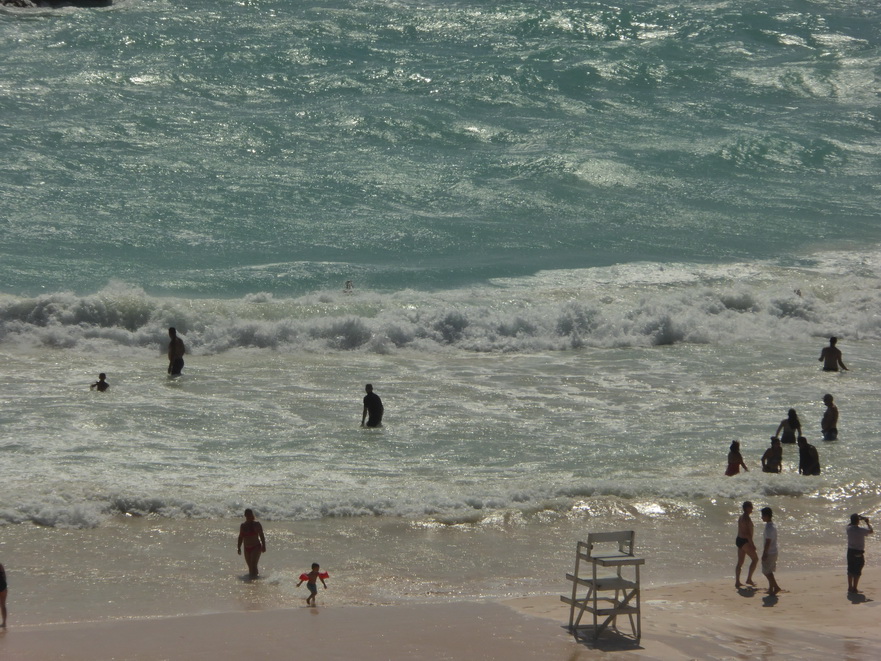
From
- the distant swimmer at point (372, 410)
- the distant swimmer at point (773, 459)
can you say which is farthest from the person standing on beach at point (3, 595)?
the distant swimmer at point (773, 459)

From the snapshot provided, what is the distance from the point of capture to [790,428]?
15.3 m

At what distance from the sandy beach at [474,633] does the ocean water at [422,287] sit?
518 millimetres

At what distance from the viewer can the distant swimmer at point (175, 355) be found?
59.8 ft

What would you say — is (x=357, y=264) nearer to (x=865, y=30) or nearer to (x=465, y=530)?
(x=465, y=530)

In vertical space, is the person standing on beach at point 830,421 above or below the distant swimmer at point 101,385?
above

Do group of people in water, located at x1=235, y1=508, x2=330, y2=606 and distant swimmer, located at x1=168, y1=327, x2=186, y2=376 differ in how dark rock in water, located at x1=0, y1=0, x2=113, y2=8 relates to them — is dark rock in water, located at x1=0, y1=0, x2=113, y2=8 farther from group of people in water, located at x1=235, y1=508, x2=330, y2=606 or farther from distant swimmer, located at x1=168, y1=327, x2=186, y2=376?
group of people in water, located at x1=235, y1=508, x2=330, y2=606

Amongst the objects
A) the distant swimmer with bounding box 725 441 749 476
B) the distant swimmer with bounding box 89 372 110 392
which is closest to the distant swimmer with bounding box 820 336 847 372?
the distant swimmer with bounding box 725 441 749 476

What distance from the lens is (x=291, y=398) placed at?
17.2 m

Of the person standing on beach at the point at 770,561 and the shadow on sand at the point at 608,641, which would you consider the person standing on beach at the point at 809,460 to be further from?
the shadow on sand at the point at 608,641

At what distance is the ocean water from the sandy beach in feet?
1.70

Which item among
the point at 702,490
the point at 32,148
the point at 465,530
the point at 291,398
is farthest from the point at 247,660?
the point at 32,148

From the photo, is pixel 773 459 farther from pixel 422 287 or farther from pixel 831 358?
pixel 422 287

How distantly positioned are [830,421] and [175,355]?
9777 mm

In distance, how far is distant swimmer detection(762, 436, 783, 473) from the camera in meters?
14.2
